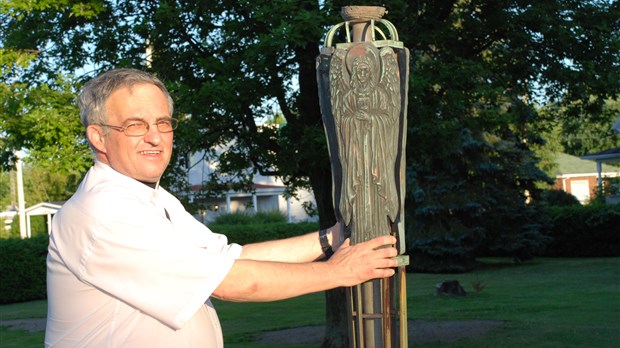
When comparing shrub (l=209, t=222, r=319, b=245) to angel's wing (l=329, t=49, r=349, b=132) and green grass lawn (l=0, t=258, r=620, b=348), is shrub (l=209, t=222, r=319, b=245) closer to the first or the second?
green grass lawn (l=0, t=258, r=620, b=348)

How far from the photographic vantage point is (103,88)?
3.03 m

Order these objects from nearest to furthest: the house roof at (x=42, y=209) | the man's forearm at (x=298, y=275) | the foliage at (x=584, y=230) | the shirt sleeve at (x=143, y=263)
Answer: the shirt sleeve at (x=143, y=263), the man's forearm at (x=298, y=275), the foliage at (x=584, y=230), the house roof at (x=42, y=209)

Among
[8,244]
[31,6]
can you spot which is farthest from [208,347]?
[8,244]

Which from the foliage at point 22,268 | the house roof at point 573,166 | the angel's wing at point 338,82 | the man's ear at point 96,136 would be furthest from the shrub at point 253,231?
the house roof at point 573,166

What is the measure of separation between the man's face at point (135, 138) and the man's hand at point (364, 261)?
2.43ft

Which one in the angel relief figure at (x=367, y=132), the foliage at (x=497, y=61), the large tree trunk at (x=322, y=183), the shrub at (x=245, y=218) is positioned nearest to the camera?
the angel relief figure at (x=367, y=132)

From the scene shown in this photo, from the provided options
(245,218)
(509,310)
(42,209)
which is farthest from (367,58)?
(42,209)

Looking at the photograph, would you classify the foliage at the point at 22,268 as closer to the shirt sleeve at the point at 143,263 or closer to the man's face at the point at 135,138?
→ the man's face at the point at 135,138

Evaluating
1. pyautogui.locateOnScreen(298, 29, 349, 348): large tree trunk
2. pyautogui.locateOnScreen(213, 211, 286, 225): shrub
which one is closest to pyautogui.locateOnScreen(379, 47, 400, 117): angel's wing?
pyautogui.locateOnScreen(298, 29, 349, 348): large tree trunk

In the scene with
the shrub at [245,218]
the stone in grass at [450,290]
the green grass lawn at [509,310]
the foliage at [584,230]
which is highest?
the shrub at [245,218]

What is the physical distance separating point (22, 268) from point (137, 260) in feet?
74.0

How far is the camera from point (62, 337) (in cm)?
291

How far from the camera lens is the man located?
2.78 m

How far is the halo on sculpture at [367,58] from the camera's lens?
3664mm
